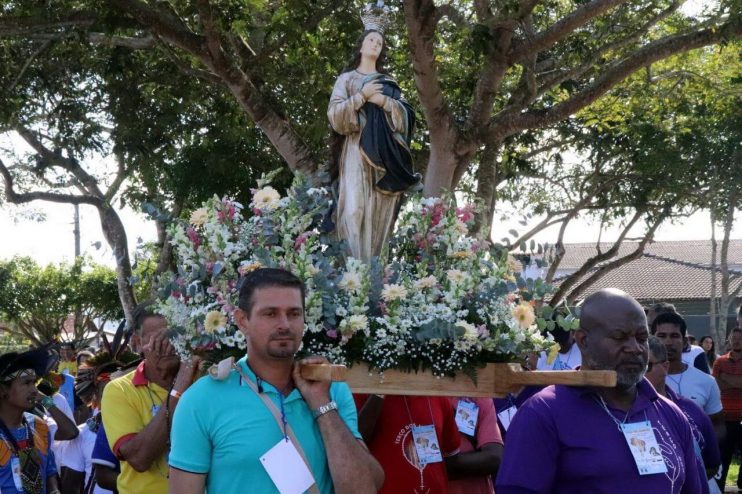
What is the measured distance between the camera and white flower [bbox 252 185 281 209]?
4820 mm

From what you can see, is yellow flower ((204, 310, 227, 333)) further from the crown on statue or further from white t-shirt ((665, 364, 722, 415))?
white t-shirt ((665, 364, 722, 415))

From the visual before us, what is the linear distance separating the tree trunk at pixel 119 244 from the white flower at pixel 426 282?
13322mm

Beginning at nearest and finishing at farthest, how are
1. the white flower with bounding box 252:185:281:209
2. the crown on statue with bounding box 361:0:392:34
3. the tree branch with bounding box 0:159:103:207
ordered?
the white flower with bounding box 252:185:281:209 < the crown on statue with bounding box 361:0:392:34 < the tree branch with bounding box 0:159:103:207

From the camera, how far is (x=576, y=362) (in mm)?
8055

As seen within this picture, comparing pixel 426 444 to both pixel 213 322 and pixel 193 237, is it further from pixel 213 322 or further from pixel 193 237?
pixel 193 237

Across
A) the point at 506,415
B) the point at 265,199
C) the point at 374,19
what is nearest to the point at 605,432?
the point at 265,199

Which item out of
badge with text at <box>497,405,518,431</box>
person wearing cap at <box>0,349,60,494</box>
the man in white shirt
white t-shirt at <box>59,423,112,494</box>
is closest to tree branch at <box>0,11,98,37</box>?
white t-shirt at <box>59,423,112,494</box>

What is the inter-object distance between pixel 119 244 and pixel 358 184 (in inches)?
540

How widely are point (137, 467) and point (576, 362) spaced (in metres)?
4.28

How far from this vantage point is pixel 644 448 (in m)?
3.64

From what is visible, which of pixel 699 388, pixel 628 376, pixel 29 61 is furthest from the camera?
pixel 29 61

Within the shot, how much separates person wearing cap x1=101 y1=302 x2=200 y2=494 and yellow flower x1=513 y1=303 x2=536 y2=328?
140cm

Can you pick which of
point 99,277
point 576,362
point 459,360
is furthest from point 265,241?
point 99,277

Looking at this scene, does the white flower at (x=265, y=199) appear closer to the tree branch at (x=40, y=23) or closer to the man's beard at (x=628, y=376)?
the man's beard at (x=628, y=376)
